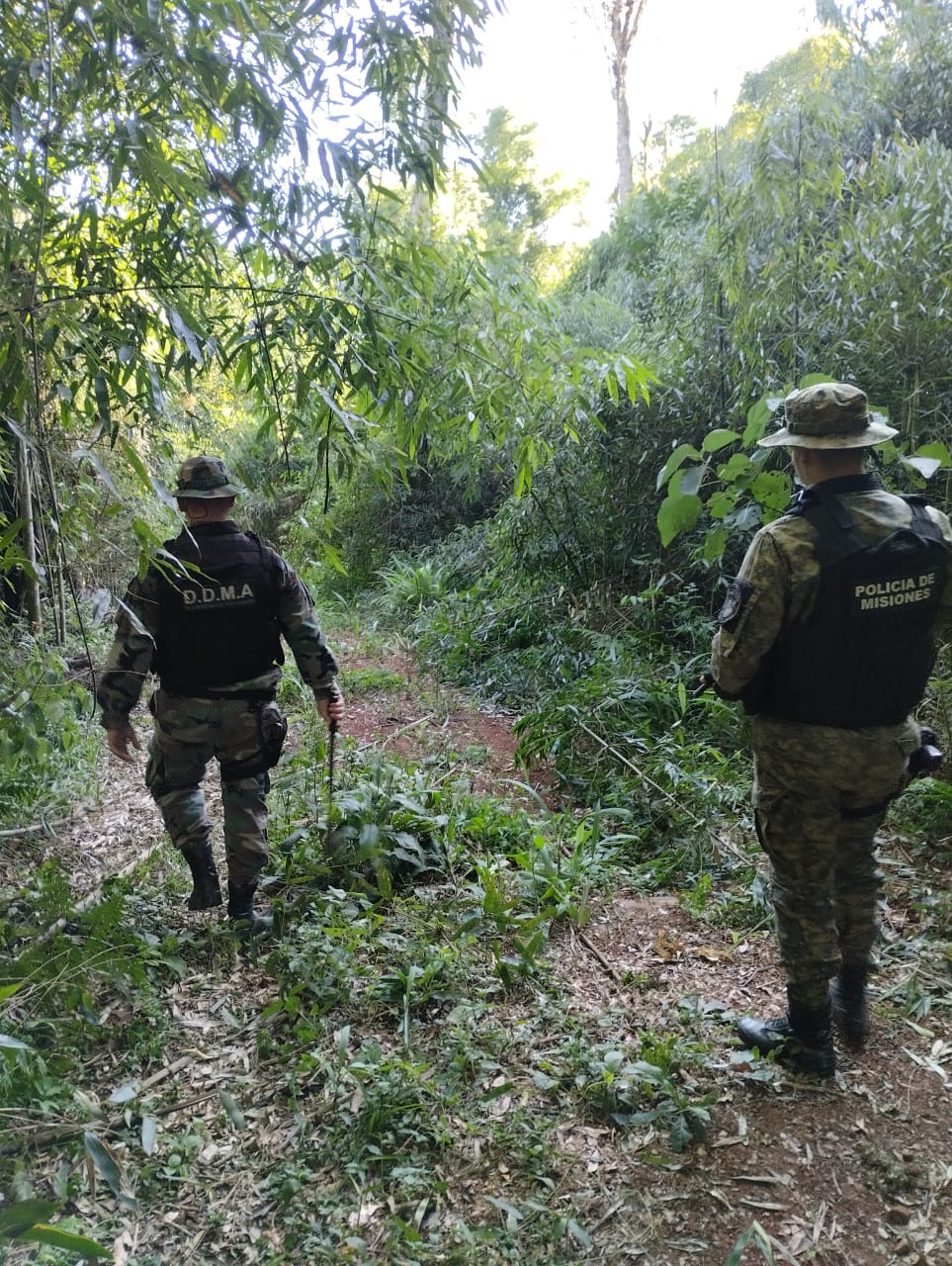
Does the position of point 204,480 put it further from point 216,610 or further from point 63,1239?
point 63,1239

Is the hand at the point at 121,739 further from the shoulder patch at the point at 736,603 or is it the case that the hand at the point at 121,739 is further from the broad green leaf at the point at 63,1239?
the shoulder patch at the point at 736,603

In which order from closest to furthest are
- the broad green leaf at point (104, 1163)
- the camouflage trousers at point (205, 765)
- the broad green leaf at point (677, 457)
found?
the broad green leaf at point (104, 1163) < the camouflage trousers at point (205, 765) < the broad green leaf at point (677, 457)

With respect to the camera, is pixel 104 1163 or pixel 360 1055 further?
pixel 360 1055

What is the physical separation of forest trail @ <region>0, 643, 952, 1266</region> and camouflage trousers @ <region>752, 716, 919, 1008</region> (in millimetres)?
368

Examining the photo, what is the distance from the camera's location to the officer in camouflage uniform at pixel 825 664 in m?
1.98

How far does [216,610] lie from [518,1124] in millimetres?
1881

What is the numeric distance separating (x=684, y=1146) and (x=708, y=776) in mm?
2006

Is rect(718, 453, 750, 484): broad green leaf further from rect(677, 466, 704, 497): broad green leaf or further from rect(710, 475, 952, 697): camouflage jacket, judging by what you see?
rect(710, 475, 952, 697): camouflage jacket

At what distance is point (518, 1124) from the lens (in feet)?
6.40

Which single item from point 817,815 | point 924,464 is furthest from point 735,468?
point 817,815

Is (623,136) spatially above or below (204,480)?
above

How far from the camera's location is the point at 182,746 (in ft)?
9.20

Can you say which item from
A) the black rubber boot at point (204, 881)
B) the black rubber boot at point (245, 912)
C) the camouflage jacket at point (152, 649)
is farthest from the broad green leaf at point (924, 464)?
the black rubber boot at point (204, 881)

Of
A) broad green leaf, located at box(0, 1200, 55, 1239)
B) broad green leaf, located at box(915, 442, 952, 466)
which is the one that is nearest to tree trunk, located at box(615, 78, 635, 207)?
broad green leaf, located at box(915, 442, 952, 466)
